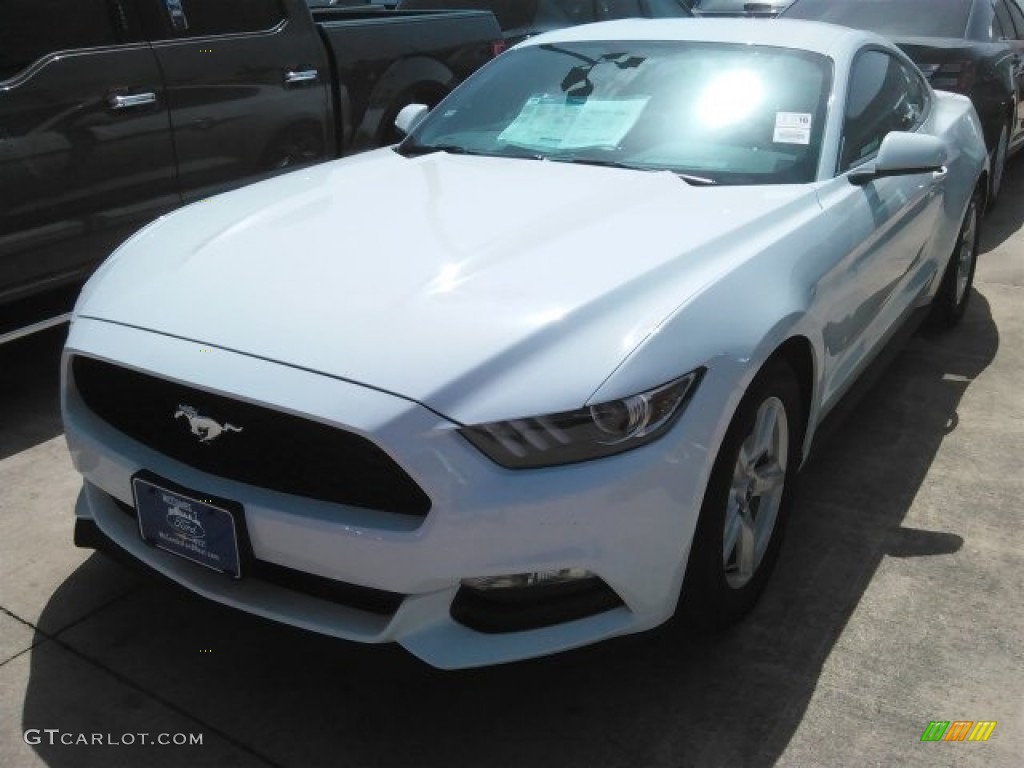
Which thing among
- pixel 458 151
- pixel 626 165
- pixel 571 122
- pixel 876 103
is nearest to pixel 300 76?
pixel 458 151

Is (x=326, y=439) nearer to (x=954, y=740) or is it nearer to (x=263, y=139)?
(x=954, y=740)

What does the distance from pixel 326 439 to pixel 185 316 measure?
20.4 inches

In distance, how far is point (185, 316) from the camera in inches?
98.1

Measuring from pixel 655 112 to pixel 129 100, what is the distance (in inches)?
93.8

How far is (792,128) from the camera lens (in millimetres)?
3391

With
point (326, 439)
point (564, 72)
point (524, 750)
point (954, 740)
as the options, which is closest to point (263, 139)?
point (564, 72)

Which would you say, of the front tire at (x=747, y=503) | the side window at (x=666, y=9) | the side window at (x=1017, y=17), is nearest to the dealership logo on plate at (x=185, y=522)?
the front tire at (x=747, y=503)

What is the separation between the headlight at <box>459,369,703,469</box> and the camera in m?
2.16

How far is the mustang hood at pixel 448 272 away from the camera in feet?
7.36

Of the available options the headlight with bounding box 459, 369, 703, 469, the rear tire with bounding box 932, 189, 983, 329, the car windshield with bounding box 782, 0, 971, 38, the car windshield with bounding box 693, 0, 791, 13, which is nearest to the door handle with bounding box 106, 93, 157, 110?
the headlight with bounding box 459, 369, 703, 469

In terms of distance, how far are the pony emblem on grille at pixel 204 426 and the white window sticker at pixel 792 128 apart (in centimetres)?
199

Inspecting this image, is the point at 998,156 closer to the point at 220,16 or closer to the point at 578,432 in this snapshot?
the point at 220,16

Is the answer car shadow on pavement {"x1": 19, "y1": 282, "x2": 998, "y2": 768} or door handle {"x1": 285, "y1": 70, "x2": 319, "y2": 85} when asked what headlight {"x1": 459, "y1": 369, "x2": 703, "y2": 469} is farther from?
door handle {"x1": 285, "y1": 70, "x2": 319, "y2": 85}

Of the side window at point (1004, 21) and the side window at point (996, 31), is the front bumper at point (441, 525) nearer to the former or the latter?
the side window at point (996, 31)
